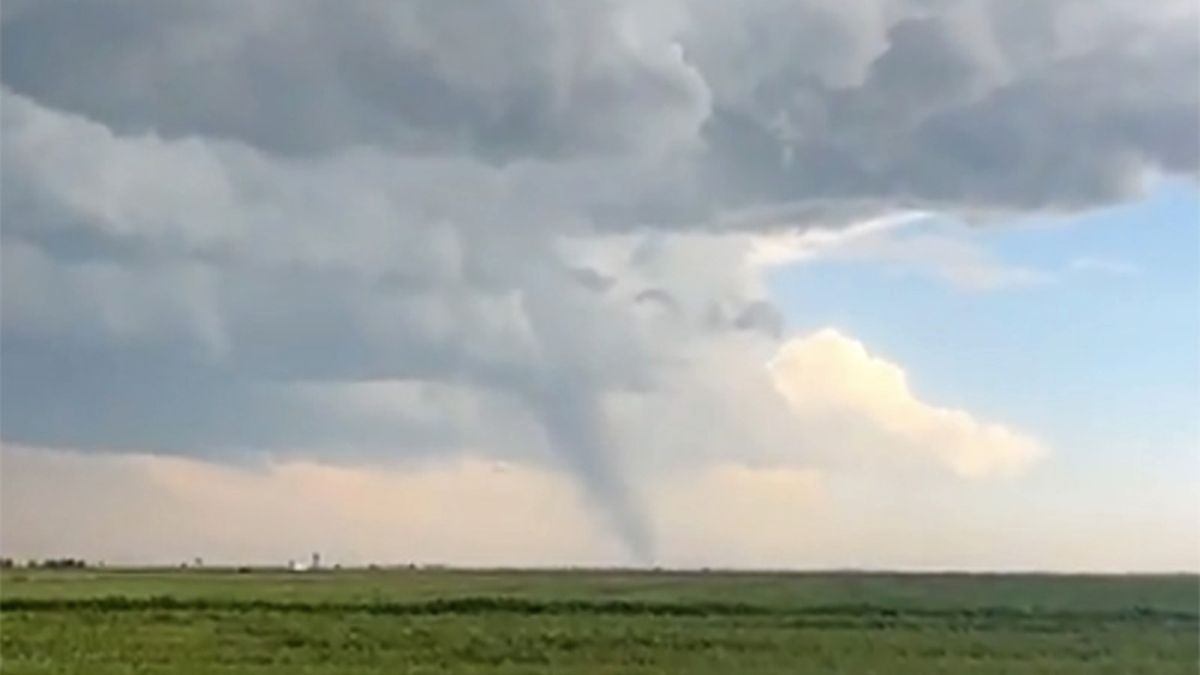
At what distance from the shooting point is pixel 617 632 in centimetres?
2930

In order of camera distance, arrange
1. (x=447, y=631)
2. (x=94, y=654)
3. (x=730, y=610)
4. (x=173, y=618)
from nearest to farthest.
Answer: (x=94, y=654)
(x=447, y=631)
(x=173, y=618)
(x=730, y=610)

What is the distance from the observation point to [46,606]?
3850cm

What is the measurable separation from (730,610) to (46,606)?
14158mm

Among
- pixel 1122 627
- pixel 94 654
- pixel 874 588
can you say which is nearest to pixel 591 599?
pixel 874 588

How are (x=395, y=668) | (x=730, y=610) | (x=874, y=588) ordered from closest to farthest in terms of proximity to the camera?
(x=395, y=668) → (x=730, y=610) → (x=874, y=588)

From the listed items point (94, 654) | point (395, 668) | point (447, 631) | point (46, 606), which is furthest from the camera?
point (46, 606)

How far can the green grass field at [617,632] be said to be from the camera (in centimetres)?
2352

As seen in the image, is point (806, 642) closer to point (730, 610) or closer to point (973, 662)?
point (973, 662)

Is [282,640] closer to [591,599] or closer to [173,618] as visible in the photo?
[173,618]

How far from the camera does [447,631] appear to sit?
29297mm

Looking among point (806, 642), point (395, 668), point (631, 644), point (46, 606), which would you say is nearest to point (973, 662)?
point (806, 642)

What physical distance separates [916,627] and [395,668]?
1099 cm

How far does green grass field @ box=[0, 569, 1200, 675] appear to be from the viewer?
23.5m

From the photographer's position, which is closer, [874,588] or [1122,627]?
[1122,627]
